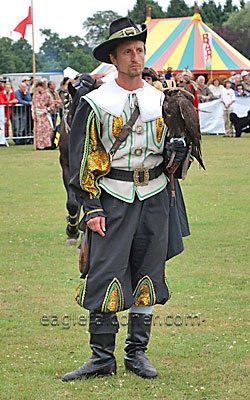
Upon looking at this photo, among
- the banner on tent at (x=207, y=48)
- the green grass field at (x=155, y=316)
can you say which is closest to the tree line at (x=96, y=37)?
the banner on tent at (x=207, y=48)

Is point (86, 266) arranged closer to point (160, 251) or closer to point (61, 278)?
point (160, 251)

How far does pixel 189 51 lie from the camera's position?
35812mm

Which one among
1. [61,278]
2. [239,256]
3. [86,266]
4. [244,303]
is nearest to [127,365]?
[86,266]

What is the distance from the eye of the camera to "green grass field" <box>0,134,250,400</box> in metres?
5.15

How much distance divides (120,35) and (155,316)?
254 cm

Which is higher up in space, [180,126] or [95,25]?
[95,25]

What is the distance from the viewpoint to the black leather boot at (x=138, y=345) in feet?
17.4

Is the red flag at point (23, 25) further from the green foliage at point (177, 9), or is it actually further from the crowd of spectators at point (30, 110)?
the green foliage at point (177, 9)

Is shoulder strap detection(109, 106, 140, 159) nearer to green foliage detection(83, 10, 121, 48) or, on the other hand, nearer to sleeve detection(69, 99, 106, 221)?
sleeve detection(69, 99, 106, 221)

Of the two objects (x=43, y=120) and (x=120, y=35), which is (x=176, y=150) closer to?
(x=120, y=35)

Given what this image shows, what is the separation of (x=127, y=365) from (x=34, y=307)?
1.80m

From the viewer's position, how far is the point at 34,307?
704 cm

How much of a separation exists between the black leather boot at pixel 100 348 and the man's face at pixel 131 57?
1.42 metres

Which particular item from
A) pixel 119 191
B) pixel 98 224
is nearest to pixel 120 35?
pixel 119 191
